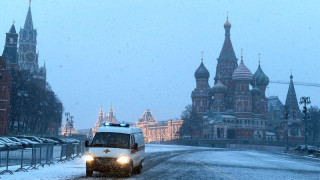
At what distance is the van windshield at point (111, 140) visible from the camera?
17.8 m

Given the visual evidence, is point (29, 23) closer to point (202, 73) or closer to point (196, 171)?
point (202, 73)

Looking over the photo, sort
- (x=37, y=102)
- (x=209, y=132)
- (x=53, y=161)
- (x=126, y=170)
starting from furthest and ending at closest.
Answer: (x=209, y=132) → (x=37, y=102) → (x=53, y=161) → (x=126, y=170)

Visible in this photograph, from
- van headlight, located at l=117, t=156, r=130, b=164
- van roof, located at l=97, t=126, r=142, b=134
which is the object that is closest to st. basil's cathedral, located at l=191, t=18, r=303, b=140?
van roof, located at l=97, t=126, r=142, b=134

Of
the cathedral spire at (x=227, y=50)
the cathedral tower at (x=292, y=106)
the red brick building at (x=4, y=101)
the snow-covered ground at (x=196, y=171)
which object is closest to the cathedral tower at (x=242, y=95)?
the cathedral spire at (x=227, y=50)

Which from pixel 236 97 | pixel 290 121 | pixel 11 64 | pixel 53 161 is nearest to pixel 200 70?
pixel 236 97

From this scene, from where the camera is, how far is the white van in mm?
16875

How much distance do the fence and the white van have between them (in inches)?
146

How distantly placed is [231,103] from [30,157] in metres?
123

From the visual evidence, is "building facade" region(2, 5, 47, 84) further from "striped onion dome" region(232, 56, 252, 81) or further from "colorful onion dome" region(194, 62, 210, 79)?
"striped onion dome" region(232, 56, 252, 81)

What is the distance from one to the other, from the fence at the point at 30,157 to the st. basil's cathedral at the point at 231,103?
103 metres

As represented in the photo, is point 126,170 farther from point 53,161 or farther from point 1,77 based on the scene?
point 1,77

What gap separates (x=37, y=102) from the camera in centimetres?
7594

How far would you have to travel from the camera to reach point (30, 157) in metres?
21.1

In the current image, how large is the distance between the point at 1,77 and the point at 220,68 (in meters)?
89.2
